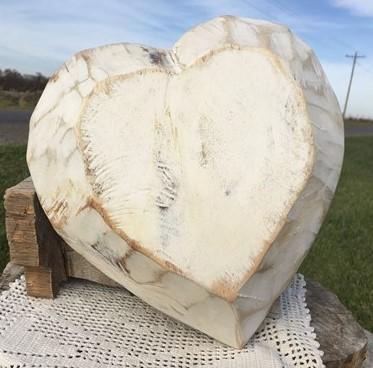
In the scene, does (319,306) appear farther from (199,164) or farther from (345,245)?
(345,245)

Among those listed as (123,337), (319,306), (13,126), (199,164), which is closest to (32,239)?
(123,337)

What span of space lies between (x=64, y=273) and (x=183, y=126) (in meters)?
0.56

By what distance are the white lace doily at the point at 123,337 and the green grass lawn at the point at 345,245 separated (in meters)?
0.97

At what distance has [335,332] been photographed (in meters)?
1.25

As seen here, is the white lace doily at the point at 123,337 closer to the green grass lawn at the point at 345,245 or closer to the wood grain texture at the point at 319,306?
the wood grain texture at the point at 319,306

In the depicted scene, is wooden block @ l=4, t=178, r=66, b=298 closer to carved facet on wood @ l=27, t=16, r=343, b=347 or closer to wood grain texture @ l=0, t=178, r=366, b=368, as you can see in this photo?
wood grain texture @ l=0, t=178, r=366, b=368

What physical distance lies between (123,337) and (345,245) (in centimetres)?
197

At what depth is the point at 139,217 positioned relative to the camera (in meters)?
0.95

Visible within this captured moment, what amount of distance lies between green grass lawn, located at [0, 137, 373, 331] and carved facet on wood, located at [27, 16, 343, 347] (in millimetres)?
1245

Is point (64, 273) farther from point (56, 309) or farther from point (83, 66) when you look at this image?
point (83, 66)

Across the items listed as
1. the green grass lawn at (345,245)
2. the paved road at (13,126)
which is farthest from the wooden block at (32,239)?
the paved road at (13,126)

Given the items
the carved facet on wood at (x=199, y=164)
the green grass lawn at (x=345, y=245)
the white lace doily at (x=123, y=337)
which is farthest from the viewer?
the green grass lawn at (x=345, y=245)

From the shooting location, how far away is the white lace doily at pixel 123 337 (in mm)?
1059

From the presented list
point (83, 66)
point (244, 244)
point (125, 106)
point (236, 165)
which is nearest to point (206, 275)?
point (244, 244)
